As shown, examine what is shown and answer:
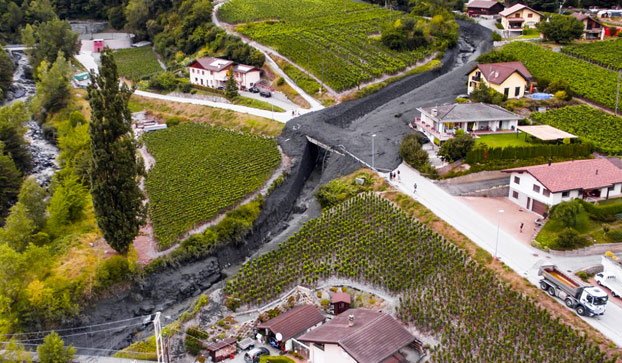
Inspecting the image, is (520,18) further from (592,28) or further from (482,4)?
(482,4)

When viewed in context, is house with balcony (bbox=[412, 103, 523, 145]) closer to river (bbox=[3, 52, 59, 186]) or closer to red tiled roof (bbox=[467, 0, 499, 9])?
river (bbox=[3, 52, 59, 186])

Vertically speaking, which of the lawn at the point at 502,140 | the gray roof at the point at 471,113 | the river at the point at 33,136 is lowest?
the river at the point at 33,136

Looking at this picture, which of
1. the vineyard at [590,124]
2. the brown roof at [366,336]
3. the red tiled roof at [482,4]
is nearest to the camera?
the brown roof at [366,336]

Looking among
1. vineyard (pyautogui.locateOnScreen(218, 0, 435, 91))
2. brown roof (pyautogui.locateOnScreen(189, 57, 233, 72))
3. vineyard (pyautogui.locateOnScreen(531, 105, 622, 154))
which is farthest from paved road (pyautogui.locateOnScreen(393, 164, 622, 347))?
brown roof (pyautogui.locateOnScreen(189, 57, 233, 72))

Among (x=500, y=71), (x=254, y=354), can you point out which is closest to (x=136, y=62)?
(x=500, y=71)

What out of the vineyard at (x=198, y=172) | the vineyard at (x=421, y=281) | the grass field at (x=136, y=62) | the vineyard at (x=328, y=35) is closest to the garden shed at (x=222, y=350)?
the vineyard at (x=421, y=281)

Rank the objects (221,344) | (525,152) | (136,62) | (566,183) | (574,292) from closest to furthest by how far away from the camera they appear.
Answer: (574,292)
(221,344)
(566,183)
(525,152)
(136,62)

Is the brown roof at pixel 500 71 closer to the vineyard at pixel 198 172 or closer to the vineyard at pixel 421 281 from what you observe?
the vineyard at pixel 198 172
